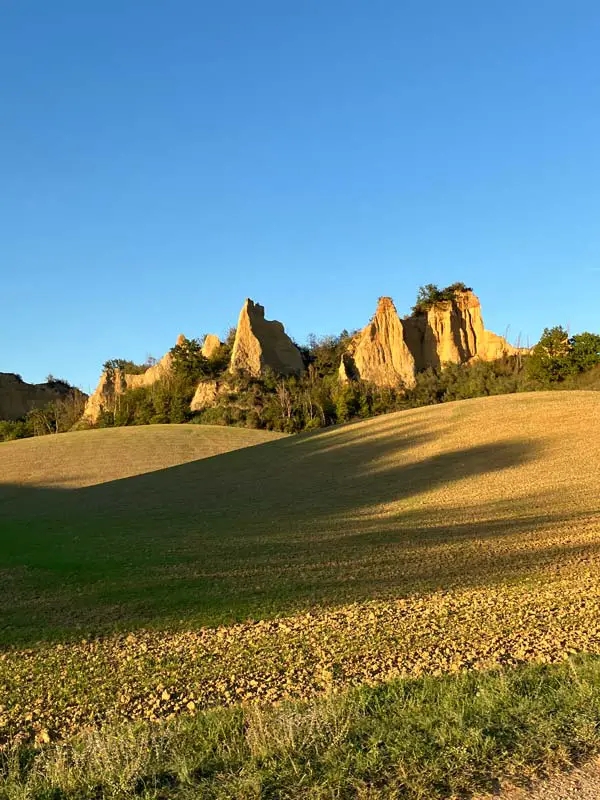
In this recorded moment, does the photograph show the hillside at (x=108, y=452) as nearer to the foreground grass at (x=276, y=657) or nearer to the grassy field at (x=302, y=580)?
the grassy field at (x=302, y=580)

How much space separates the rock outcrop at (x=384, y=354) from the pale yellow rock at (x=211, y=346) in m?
16.9

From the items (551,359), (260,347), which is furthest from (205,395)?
(551,359)

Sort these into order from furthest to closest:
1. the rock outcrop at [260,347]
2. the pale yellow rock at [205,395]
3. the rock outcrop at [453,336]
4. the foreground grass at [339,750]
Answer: the rock outcrop at [260,347], the rock outcrop at [453,336], the pale yellow rock at [205,395], the foreground grass at [339,750]

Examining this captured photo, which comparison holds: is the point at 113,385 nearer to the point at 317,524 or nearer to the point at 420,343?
the point at 420,343

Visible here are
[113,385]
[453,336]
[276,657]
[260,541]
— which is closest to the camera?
[276,657]

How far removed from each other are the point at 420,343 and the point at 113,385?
36.9 meters

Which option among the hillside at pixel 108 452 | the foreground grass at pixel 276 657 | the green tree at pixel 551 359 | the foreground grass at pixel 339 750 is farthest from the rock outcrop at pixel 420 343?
the foreground grass at pixel 339 750

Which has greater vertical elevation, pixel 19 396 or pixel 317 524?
pixel 19 396

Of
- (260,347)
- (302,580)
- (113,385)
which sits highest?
(260,347)

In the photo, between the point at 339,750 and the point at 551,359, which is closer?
the point at 339,750

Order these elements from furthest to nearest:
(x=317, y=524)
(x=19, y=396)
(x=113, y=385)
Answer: (x=19, y=396) < (x=113, y=385) < (x=317, y=524)

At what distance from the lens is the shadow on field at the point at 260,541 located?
9617 millimetres

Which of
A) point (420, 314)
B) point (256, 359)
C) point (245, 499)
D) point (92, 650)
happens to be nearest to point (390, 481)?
point (245, 499)

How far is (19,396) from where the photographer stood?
95.5 metres
